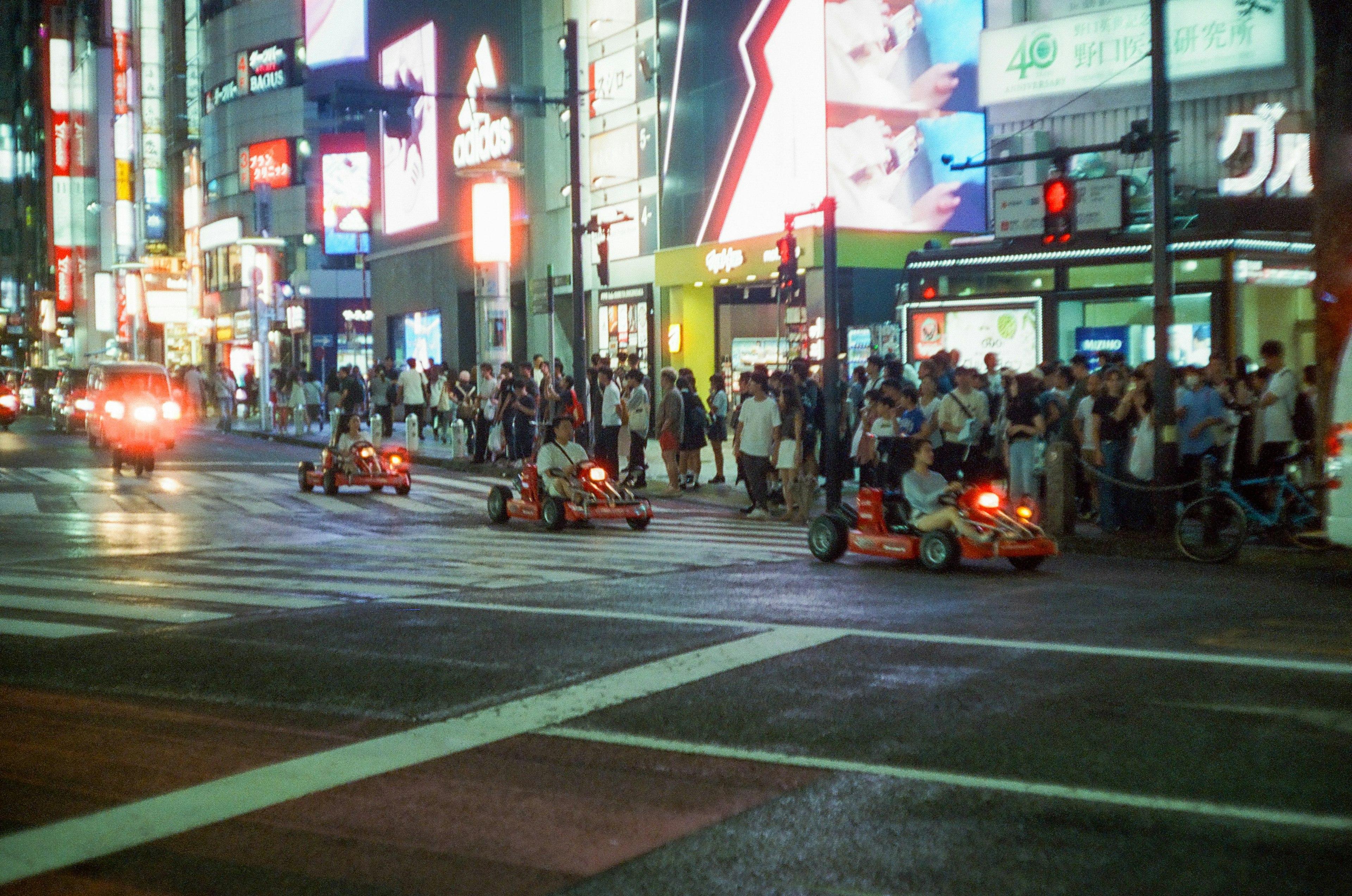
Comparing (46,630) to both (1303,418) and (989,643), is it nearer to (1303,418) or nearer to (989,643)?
(989,643)

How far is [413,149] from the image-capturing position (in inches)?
1989

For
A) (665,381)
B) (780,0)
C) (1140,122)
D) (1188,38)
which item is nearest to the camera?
(1140,122)

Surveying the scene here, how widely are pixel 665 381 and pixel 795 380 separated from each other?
10.5 feet

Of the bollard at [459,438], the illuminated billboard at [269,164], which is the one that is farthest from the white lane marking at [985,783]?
the illuminated billboard at [269,164]

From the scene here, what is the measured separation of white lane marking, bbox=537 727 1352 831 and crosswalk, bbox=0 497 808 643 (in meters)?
4.71

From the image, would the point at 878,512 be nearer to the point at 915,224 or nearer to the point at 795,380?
the point at 795,380

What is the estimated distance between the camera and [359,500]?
73.4 feet

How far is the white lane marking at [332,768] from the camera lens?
5477 mm

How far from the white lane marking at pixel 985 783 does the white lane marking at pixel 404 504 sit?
45.3 ft

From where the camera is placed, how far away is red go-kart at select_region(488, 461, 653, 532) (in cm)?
1773

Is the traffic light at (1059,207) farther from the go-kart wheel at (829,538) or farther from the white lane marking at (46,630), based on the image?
the white lane marking at (46,630)

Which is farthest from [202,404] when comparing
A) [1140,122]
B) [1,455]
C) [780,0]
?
[1140,122]

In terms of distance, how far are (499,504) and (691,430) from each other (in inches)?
196

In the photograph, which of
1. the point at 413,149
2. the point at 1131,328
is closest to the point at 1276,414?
the point at 1131,328
